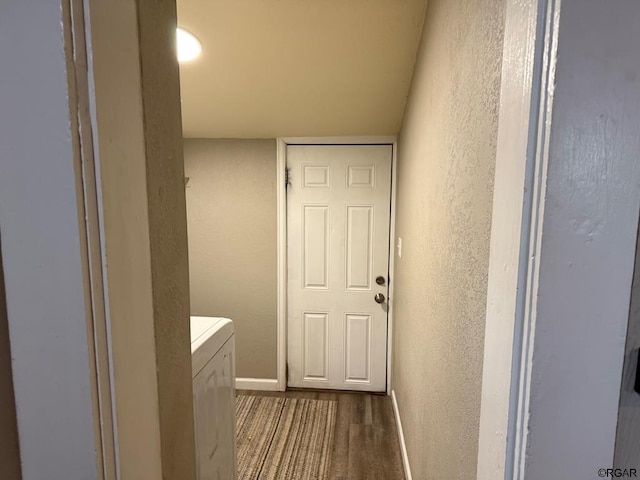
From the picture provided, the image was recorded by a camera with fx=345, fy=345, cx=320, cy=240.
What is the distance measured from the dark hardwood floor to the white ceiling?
6.45ft

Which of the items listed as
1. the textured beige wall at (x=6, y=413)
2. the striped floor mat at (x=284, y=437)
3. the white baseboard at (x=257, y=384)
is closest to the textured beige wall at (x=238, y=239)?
the white baseboard at (x=257, y=384)

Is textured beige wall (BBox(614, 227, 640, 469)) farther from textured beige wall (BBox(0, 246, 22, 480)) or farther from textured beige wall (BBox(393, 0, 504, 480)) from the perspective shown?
textured beige wall (BBox(0, 246, 22, 480))

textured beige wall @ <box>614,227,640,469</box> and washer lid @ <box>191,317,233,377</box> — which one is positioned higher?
textured beige wall @ <box>614,227,640,469</box>

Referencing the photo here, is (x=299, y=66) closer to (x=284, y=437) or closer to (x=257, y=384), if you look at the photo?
(x=284, y=437)

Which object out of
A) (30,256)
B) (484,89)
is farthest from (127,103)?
(484,89)

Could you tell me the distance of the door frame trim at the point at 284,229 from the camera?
8.20 feet

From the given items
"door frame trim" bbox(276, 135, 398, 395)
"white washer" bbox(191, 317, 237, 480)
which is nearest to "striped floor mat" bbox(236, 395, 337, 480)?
"door frame trim" bbox(276, 135, 398, 395)

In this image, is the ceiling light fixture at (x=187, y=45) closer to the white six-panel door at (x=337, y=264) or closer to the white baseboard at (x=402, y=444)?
the white six-panel door at (x=337, y=264)

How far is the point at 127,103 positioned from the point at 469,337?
29.5 inches

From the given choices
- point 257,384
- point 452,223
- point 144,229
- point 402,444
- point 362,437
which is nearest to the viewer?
point 144,229

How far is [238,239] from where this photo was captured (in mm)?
2662

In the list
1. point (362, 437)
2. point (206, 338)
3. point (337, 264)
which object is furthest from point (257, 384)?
point (206, 338)

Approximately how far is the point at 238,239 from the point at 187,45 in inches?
56.2

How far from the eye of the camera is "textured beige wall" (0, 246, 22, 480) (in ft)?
1.47
